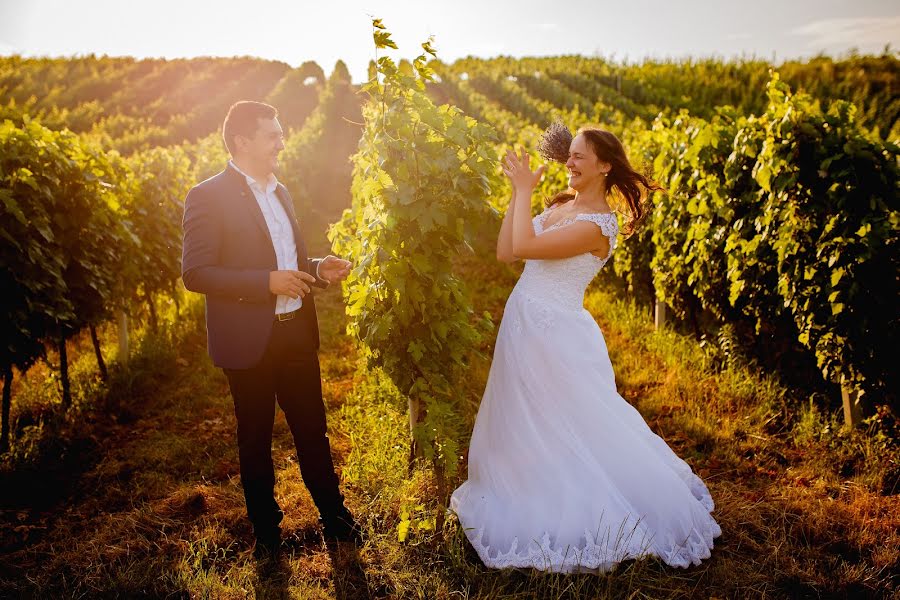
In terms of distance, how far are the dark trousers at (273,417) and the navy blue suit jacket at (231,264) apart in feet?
0.40

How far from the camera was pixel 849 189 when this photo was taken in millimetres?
4188

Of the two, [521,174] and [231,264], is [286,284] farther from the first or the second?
[521,174]

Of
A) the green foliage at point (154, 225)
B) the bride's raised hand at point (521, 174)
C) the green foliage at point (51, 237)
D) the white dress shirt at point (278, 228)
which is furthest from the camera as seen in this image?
the green foliage at point (154, 225)

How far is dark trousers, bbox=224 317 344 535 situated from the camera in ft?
10.4

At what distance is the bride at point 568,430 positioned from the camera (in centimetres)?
300

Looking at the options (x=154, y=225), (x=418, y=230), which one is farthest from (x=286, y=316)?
(x=154, y=225)

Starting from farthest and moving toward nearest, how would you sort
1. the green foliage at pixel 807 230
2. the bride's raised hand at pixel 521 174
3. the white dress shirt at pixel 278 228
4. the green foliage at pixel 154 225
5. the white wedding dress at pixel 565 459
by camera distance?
the green foliage at pixel 154 225 → the green foliage at pixel 807 230 → the white dress shirt at pixel 278 228 → the white wedding dress at pixel 565 459 → the bride's raised hand at pixel 521 174

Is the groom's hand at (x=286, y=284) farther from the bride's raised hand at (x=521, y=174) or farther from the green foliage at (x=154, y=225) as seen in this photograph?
the green foliage at (x=154, y=225)

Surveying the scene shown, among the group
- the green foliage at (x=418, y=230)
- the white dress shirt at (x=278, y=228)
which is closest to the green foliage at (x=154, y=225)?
the white dress shirt at (x=278, y=228)

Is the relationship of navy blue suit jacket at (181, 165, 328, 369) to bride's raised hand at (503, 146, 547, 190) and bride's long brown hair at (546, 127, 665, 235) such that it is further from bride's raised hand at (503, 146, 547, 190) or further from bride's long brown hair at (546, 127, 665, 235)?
bride's long brown hair at (546, 127, 665, 235)

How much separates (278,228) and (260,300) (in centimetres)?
44

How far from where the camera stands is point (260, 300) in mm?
3029

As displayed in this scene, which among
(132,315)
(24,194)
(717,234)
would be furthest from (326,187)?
(717,234)

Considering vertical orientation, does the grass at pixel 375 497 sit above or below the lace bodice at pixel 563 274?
below
